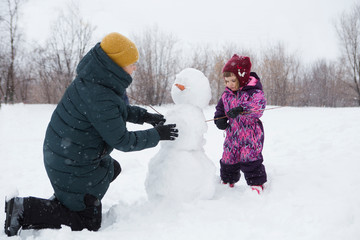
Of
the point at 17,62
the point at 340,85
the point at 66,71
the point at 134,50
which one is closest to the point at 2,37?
the point at 17,62

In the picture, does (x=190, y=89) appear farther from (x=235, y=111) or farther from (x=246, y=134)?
(x=246, y=134)

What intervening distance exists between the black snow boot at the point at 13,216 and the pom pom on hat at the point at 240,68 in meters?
2.19

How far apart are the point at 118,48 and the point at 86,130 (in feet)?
2.19

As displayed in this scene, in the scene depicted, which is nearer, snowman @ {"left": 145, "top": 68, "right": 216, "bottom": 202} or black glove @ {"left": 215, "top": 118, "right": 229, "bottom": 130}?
snowman @ {"left": 145, "top": 68, "right": 216, "bottom": 202}

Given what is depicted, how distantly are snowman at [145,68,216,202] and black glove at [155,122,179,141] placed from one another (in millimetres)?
110

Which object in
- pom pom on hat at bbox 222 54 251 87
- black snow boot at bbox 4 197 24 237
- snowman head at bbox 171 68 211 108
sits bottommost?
black snow boot at bbox 4 197 24 237

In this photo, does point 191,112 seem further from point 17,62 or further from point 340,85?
point 340,85

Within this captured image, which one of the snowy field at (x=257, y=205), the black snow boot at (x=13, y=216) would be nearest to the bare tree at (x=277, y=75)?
the snowy field at (x=257, y=205)

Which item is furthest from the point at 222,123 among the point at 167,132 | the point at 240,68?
the point at 167,132

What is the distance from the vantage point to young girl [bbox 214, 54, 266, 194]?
249 cm

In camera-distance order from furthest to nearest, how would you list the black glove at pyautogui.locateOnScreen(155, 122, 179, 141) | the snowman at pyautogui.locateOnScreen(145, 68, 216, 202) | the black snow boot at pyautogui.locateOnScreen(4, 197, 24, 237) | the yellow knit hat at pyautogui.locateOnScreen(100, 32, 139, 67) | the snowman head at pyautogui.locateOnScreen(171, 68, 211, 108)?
the snowman head at pyautogui.locateOnScreen(171, 68, 211, 108) < the snowman at pyautogui.locateOnScreen(145, 68, 216, 202) < the black glove at pyautogui.locateOnScreen(155, 122, 179, 141) < the yellow knit hat at pyautogui.locateOnScreen(100, 32, 139, 67) < the black snow boot at pyautogui.locateOnScreen(4, 197, 24, 237)

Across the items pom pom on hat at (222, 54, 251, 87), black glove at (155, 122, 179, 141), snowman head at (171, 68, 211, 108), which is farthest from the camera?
pom pom on hat at (222, 54, 251, 87)

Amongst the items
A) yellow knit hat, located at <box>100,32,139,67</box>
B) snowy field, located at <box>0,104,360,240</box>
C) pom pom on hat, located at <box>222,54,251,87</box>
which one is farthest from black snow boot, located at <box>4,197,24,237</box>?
pom pom on hat, located at <box>222,54,251,87</box>

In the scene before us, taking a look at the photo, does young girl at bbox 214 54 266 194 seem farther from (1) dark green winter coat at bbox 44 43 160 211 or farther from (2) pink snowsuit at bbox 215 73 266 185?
(1) dark green winter coat at bbox 44 43 160 211
